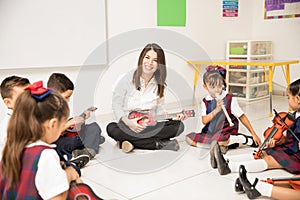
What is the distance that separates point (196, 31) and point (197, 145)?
1554 millimetres

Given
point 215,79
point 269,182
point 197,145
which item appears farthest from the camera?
point 197,145

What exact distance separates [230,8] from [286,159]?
2.32 metres

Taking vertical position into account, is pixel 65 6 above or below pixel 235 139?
above

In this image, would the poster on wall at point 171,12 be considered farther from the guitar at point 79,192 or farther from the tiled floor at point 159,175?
the guitar at point 79,192

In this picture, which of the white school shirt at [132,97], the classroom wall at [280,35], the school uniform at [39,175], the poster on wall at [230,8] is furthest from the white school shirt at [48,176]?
the classroom wall at [280,35]

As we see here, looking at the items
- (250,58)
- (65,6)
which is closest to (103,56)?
(65,6)

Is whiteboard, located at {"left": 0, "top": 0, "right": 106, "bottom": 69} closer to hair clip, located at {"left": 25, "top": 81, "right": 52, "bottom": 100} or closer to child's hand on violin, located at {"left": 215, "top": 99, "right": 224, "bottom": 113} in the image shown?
child's hand on violin, located at {"left": 215, "top": 99, "right": 224, "bottom": 113}

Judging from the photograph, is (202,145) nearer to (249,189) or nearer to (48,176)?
(249,189)

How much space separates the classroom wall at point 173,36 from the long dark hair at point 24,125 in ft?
4.74

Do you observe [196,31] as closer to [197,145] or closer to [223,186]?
[197,145]

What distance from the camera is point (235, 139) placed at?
1810 mm

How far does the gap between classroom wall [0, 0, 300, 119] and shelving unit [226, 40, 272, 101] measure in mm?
170

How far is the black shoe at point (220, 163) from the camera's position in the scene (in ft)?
4.79

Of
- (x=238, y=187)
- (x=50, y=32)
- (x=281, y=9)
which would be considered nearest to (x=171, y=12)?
(x=50, y=32)
